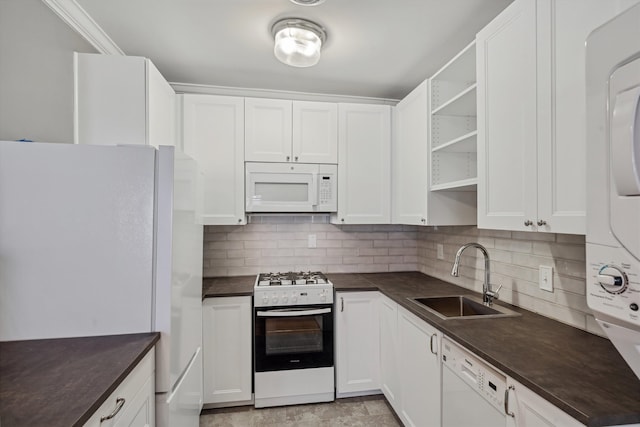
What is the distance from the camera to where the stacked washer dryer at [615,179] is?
68 cm

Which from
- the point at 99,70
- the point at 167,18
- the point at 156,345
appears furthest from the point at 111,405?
the point at 167,18

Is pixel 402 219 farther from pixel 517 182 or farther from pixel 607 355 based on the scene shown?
pixel 607 355

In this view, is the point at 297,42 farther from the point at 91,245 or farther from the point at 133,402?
the point at 133,402

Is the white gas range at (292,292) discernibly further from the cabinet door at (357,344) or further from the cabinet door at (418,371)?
the cabinet door at (418,371)

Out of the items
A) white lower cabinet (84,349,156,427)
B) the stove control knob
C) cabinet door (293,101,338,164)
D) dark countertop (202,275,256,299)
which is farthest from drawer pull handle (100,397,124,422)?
cabinet door (293,101,338,164)

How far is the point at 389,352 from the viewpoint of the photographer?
2.24 metres

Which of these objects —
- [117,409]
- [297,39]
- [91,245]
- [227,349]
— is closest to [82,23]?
[297,39]

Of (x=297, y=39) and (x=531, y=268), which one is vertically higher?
(x=297, y=39)

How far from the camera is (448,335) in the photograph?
1.43 metres

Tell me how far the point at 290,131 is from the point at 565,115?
184 cm

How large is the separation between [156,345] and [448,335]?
1.29 m

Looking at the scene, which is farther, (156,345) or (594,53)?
(156,345)

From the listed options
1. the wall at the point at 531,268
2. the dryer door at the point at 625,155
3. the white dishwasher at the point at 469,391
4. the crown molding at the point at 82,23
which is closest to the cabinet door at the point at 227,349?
the white dishwasher at the point at 469,391

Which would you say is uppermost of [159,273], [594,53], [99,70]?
[99,70]
